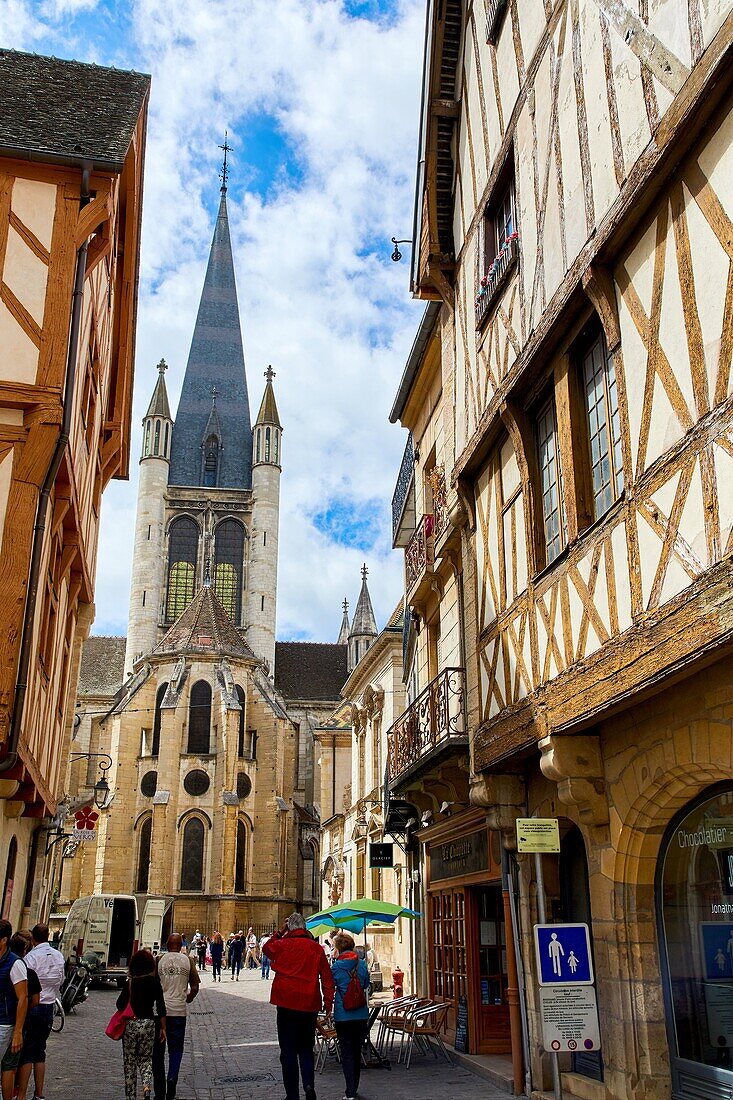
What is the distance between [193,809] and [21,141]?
3653 centimetres

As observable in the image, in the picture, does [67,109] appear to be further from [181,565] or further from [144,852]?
[181,565]

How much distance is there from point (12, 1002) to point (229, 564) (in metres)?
53.5

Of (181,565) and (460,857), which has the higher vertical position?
(181,565)

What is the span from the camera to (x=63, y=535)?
1237 cm

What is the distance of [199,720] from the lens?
1768 inches

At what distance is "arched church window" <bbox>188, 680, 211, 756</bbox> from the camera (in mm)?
44719

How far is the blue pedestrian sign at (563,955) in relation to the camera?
622 cm

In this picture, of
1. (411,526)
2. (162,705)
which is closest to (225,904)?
(162,705)

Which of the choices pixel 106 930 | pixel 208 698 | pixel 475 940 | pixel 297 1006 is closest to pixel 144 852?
pixel 208 698

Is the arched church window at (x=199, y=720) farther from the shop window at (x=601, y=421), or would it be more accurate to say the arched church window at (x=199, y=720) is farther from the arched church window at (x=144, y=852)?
the shop window at (x=601, y=421)

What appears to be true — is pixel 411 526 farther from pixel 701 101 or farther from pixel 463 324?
pixel 701 101

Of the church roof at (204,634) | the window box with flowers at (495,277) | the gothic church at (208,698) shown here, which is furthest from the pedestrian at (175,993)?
the church roof at (204,634)

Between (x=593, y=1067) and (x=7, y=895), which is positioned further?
(x=7, y=895)

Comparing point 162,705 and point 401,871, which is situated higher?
point 162,705
